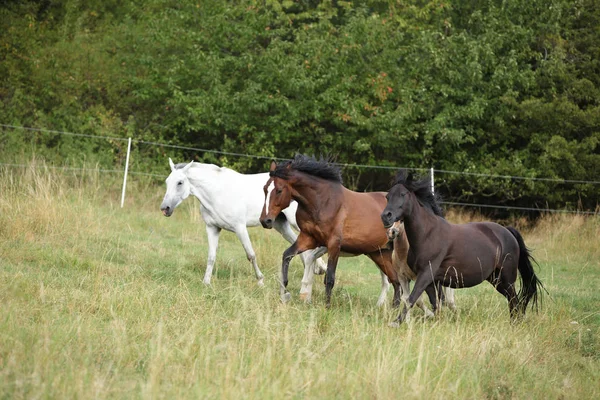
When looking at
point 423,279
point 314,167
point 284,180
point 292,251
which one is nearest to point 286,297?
point 292,251

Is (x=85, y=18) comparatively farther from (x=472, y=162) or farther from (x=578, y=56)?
(x=578, y=56)

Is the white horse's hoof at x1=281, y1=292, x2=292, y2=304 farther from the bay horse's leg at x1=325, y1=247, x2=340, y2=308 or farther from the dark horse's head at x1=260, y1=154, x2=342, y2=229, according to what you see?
the dark horse's head at x1=260, y1=154, x2=342, y2=229

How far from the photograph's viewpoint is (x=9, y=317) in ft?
20.3

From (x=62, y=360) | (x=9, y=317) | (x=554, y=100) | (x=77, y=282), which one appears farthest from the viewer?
(x=554, y=100)

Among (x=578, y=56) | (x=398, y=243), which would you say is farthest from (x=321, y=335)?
(x=578, y=56)

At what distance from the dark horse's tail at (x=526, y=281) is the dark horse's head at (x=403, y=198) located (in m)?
1.44

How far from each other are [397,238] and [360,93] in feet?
41.2

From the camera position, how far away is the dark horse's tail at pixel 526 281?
9.02 m

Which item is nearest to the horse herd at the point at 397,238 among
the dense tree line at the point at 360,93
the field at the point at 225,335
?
the field at the point at 225,335

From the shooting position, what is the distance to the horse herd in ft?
27.4

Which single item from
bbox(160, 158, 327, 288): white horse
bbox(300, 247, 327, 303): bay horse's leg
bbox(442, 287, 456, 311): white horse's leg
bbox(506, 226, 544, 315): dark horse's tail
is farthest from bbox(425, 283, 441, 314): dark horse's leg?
bbox(160, 158, 327, 288): white horse

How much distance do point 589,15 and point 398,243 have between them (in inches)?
595

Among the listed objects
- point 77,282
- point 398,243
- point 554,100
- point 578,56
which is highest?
point 578,56

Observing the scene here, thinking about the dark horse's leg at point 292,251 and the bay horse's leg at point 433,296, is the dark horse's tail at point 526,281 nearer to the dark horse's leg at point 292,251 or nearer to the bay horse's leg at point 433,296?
the bay horse's leg at point 433,296
